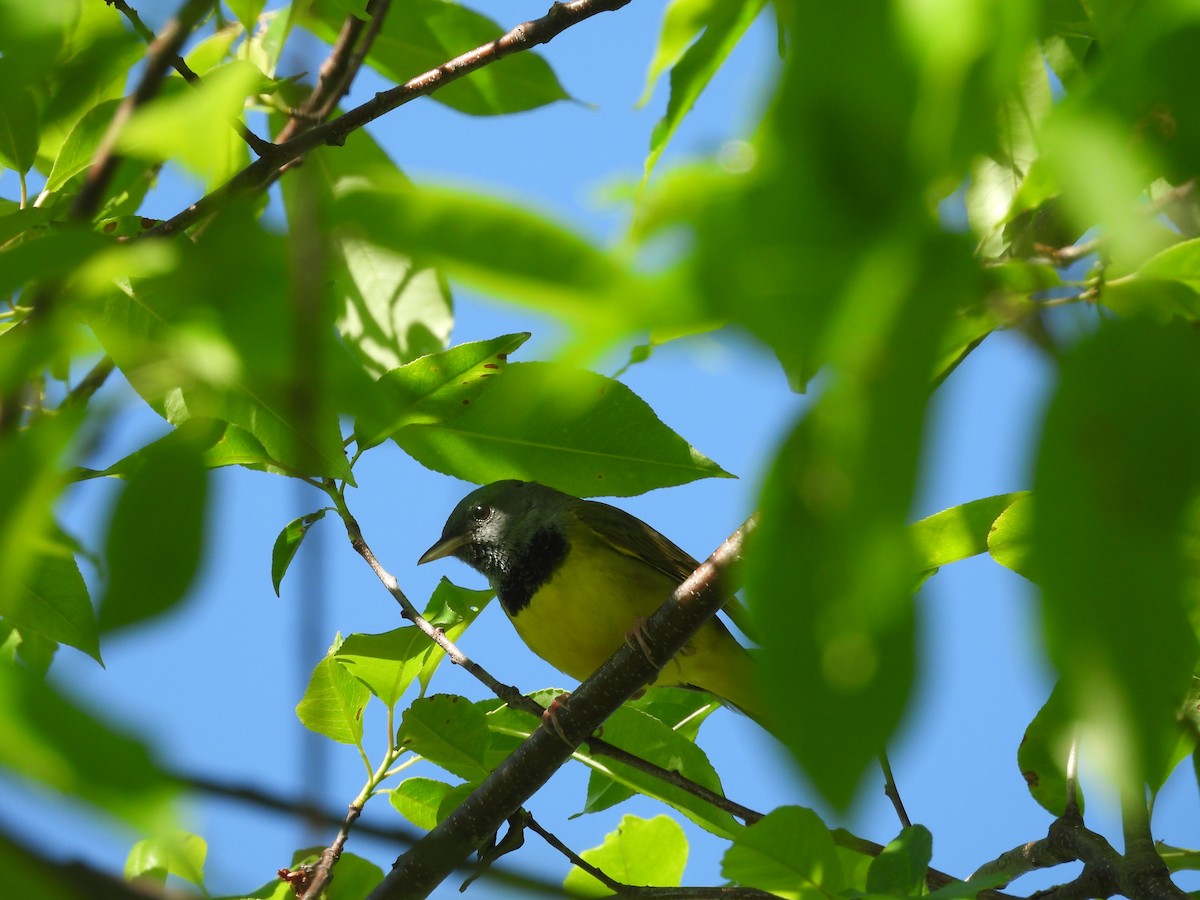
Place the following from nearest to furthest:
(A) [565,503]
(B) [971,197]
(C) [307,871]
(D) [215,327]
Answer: (D) [215,327]
(B) [971,197]
(C) [307,871]
(A) [565,503]

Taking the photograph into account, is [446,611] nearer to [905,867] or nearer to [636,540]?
[905,867]

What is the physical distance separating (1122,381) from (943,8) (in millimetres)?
215

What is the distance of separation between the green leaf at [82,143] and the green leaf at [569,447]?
81cm

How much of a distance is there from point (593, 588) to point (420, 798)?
1280 millimetres

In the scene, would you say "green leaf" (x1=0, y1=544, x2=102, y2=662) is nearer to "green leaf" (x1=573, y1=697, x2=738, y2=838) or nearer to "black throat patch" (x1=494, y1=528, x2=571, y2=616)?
"green leaf" (x1=573, y1=697, x2=738, y2=838)

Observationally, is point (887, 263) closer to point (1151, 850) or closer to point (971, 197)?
point (971, 197)

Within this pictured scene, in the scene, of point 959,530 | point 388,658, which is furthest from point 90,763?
point 388,658

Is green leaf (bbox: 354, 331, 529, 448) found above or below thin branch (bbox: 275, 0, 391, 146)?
below

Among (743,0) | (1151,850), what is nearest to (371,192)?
(743,0)

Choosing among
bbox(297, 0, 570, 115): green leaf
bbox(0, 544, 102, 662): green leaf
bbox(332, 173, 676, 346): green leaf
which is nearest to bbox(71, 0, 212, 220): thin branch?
bbox(332, 173, 676, 346): green leaf

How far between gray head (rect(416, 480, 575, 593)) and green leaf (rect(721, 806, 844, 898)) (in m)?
2.55

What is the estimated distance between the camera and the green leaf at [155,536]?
758 millimetres

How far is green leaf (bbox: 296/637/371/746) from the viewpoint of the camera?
8.86 feet

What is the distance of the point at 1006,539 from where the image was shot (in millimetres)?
1699
